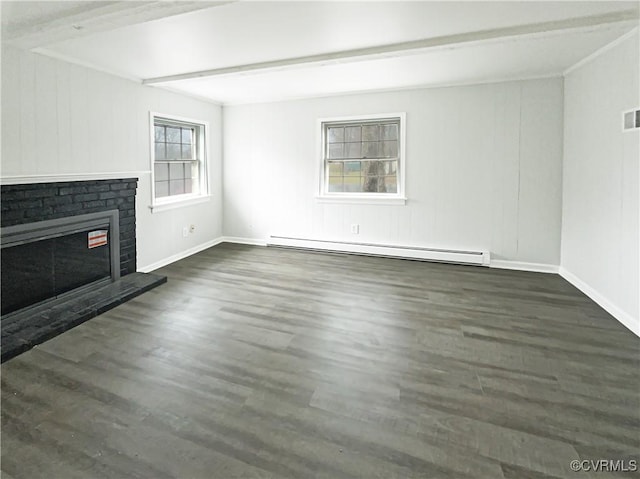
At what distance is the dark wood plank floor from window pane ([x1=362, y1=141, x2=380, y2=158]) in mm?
2451

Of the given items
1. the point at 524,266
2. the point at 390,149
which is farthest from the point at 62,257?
the point at 524,266

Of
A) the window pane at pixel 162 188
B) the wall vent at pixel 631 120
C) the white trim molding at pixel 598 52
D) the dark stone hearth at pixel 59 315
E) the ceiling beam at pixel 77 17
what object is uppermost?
the white trim molding at pixel 598 52

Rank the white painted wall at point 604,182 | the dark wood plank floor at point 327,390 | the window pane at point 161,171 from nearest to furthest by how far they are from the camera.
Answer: the dark wood plank floor at point 327,390 → the white painted wall at point 604,182 → the window pane at point 161,171

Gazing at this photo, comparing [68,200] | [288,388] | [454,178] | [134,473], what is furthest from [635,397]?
[68,200]

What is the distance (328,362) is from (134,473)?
126cm

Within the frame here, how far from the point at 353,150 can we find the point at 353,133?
0.25 m

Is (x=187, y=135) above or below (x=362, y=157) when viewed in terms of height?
above

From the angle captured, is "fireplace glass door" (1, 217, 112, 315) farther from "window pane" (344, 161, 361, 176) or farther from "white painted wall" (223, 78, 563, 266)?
"window pane" (344, 161, 361, 176)

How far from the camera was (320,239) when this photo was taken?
18.9 ft

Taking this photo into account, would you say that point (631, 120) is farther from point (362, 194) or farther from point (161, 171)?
point (161, 171)

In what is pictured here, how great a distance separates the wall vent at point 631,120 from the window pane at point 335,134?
3.36 meters

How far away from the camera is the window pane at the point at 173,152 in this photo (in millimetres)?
5161

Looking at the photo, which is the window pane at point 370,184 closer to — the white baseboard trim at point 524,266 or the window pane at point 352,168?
the window pane at point 352,168

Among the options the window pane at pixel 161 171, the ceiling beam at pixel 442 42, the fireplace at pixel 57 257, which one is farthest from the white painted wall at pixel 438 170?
the fireplace at pixel 57 257
